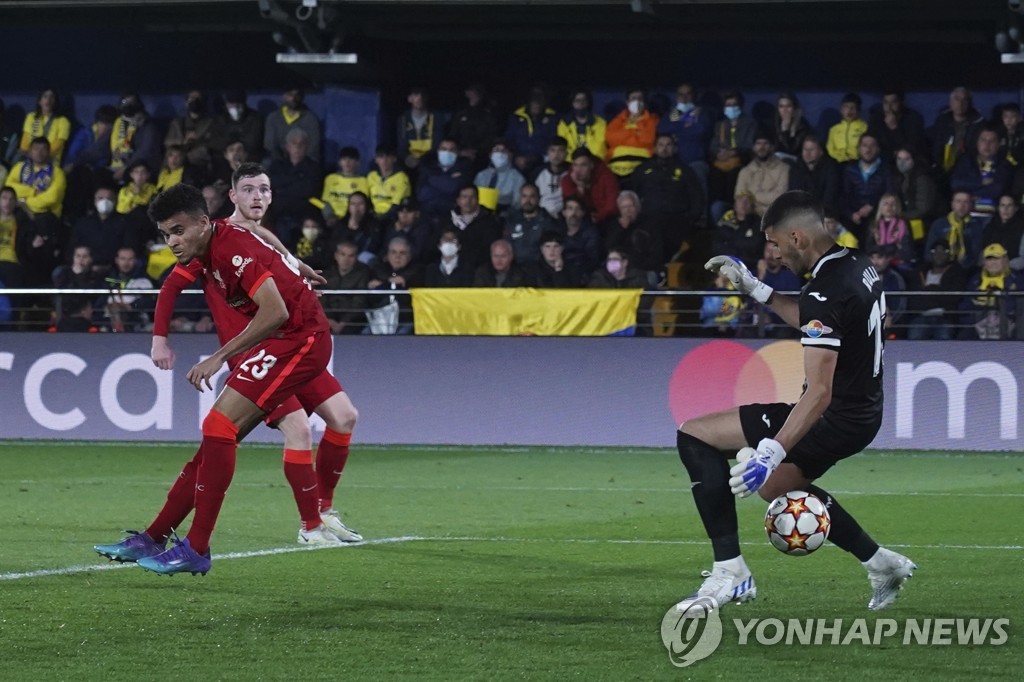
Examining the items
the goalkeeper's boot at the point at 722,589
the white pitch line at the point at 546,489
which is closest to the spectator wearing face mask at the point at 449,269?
the white pitch line at the point at 546,489

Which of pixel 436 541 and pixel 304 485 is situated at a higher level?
pixel 304 485

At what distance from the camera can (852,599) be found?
25.1 ft

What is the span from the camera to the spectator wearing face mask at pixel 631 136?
1933 centimetres

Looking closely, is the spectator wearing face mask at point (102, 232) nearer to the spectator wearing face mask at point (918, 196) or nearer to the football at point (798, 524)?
the spectator wearing face mask at point (918, 196)

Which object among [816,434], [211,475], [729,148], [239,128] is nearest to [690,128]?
[729,148]

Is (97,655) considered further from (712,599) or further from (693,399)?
(693,399)

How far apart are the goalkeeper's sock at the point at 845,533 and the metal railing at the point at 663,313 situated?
8082mm

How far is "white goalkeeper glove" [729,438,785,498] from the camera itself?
676cm

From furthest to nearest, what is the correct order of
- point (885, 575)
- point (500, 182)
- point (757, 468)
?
1. point (500, 182)
2. point (885, 575)
3. point (757, 468)

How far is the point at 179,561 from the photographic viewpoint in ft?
25.6

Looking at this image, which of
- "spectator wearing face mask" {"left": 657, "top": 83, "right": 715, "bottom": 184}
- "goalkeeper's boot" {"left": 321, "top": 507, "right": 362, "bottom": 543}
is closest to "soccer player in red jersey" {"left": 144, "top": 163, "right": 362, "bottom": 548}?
"goalkeeper's boot" {"left": 321, "top": 507, "right": 362, "bottom": 543}

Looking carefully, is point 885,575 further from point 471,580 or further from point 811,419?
point 471,580

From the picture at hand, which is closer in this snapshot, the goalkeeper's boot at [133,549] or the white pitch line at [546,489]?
the goalkeeper's boot at [133,549]

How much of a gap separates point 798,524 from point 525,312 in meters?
9.94
